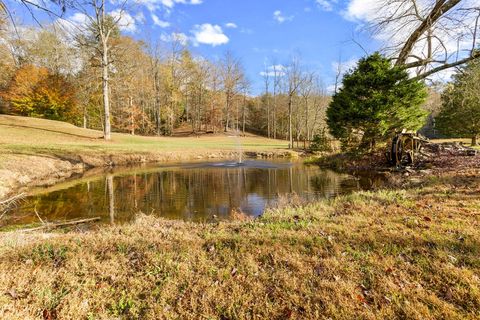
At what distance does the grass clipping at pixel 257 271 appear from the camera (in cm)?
305

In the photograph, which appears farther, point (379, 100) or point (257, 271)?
point (379, 100)

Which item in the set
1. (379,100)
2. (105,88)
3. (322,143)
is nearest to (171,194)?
(379,100)

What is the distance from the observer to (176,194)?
36.9 ft

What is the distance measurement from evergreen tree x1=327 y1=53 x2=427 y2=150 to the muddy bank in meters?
13.9

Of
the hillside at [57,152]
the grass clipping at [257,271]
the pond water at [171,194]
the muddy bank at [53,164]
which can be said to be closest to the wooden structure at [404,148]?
the pond water at [171,194]

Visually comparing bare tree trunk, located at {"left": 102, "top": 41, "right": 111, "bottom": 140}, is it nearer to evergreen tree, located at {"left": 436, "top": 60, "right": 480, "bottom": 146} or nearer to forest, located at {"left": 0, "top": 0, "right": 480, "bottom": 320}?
forest, located at {"left": 0, "top": 0, "right": 480, "bottom": 320}

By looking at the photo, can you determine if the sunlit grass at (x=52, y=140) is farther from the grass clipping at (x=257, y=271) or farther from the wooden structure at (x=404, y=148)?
the wooden structure at (x=404, y=148)

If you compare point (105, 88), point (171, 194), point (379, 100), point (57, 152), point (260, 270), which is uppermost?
point (105, 88)

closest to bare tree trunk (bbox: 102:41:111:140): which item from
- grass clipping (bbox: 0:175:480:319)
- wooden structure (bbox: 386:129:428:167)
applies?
grass clipping (bbox: 0:175:480:319)

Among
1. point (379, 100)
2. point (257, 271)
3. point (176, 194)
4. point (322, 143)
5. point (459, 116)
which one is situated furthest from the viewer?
point (459, 116)

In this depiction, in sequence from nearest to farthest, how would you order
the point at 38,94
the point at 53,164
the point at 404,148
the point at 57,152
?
the point at 404,148
the point at 53,164
the point at 57,152
the point at 38,94

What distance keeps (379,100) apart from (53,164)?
19.9 m

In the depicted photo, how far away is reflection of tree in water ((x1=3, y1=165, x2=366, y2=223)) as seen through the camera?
872 cm

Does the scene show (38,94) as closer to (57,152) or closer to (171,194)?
(57,152)
